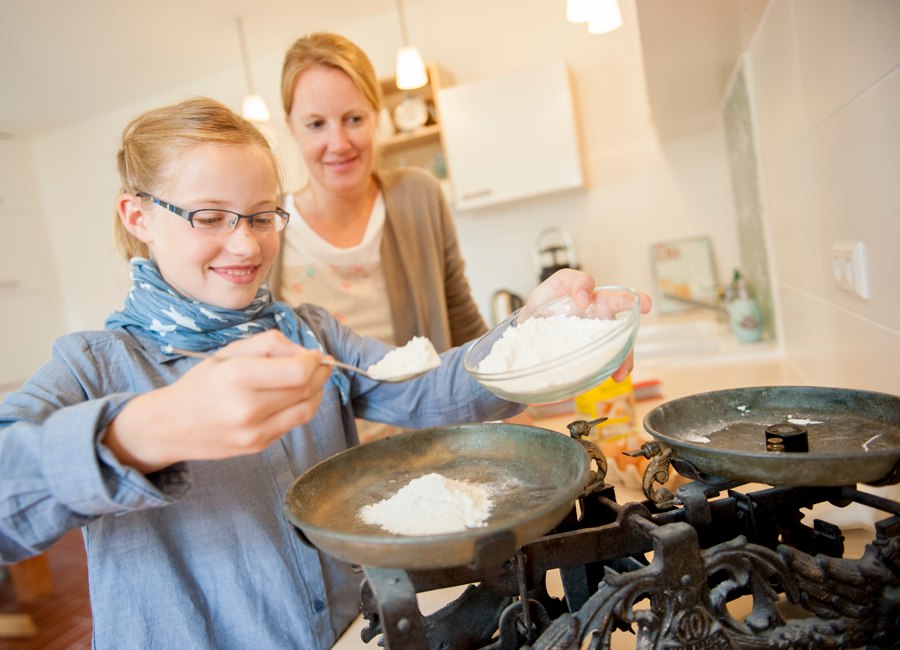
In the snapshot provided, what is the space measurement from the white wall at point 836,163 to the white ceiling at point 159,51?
0.95 feet

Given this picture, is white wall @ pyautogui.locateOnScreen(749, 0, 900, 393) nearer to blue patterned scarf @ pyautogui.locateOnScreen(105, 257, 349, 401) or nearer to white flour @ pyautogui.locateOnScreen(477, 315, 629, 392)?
white flour @ pyautogui.locateOnScreen(477, 315, 629, 392)

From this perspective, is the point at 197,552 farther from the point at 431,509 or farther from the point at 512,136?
the point at 512,136

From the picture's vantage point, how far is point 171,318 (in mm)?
982

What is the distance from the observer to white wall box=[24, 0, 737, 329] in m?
3.29

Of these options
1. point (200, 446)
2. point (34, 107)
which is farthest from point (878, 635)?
point (34, 107)

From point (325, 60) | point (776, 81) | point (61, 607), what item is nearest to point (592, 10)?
point (776, 81)

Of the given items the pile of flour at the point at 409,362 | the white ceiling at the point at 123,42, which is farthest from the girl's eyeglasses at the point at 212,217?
the white ceiling at the point at 123,42

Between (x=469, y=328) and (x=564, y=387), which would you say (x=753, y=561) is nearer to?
(x=564, y=387)

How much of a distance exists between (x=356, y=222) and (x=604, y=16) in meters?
1.18

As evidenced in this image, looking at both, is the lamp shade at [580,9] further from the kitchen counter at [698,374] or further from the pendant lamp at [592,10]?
the kitchen counter at [698,374]

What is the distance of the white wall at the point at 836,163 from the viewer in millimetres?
904

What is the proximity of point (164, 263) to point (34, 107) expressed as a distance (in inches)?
161

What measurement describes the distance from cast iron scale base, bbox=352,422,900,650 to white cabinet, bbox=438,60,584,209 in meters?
2.52

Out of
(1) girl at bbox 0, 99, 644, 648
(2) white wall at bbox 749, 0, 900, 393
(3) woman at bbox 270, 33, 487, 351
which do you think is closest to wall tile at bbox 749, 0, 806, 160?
(2) white wall at bbox 749, 0, 900, 393
